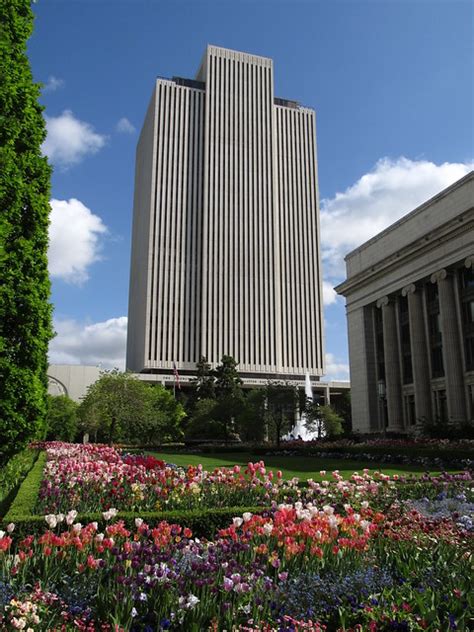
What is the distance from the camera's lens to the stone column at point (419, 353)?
4272 centimetres

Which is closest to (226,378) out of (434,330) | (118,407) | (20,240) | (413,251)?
(118,407)

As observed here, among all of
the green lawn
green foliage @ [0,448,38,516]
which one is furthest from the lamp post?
green foliage @ [0,448,38,516]

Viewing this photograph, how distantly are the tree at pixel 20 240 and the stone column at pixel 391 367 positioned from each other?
123ft

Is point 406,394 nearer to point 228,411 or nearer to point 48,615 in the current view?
point 228,411

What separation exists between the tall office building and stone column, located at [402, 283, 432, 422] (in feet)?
183

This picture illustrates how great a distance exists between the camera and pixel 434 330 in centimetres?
4441

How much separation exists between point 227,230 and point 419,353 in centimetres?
6886

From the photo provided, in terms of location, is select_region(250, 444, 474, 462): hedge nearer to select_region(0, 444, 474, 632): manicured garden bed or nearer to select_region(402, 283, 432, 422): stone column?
select_region(402, 283, 432, 422): stone column

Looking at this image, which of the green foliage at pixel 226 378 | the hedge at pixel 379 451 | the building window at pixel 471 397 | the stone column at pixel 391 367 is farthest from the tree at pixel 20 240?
the green foliage at pixel 226 378

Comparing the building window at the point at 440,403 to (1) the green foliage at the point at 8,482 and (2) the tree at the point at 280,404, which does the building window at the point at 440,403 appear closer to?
(2) the tree at the point at 280,404

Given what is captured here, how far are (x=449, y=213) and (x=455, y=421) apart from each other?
1684 cm

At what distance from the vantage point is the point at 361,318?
172 ft

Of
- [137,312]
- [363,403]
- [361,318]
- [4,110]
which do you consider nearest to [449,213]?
[361,318]

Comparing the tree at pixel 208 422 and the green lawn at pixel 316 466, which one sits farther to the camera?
the tree at pixel 208 422
